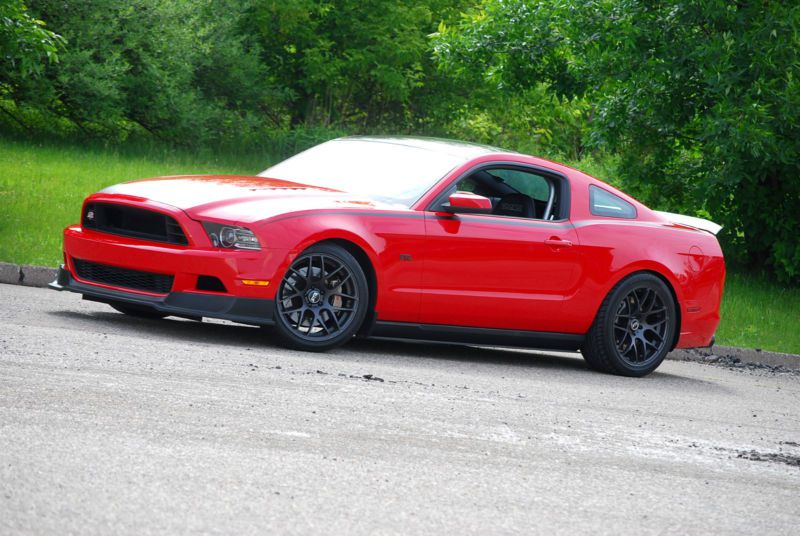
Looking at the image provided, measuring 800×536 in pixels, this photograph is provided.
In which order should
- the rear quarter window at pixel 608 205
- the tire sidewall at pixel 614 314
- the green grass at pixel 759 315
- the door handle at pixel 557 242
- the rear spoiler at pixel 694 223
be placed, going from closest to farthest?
the door handle at pixel 557 242
the tire sidewall at pixel 614 314
the rear quarter window at pixel 608 205
the rear spoiler at pixel 694 223
the green grass at pixel 759 315

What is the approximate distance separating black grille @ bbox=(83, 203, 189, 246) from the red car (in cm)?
1

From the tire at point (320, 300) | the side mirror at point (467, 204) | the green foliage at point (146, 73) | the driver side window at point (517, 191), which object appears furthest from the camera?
the green foliage at point (146, 73)

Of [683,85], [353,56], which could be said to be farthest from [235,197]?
[353,56]

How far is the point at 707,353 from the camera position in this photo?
495 inches

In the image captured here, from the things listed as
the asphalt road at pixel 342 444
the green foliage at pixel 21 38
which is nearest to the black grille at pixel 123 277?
the asphalt road at pixel 342 444

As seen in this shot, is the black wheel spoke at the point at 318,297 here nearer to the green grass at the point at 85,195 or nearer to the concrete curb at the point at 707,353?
the concrete curb at the point at 707,353

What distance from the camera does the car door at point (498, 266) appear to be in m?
9.09

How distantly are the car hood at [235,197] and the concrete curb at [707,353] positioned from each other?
131 inches

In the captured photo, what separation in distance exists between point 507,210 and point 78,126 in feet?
55.9

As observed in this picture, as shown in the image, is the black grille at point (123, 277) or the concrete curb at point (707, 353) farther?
A: the concrete curb at point (707, 353)

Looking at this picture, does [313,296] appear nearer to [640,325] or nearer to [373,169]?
[373,169]

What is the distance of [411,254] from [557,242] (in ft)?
4.28

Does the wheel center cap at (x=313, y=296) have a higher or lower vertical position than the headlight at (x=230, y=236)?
lower

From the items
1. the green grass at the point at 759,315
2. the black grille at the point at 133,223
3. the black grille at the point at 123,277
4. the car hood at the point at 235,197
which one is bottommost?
the green grass at the point at 759,315
